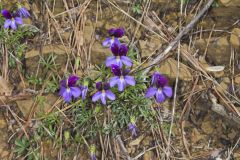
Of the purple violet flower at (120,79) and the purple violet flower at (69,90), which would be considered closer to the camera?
the purple violet flower at (120,79)

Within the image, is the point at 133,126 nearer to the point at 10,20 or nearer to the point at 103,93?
the point at 103,93

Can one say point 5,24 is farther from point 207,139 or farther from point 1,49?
point 207,139

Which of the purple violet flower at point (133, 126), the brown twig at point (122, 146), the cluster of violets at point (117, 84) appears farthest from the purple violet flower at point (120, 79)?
the brown twig at point (122, 146)

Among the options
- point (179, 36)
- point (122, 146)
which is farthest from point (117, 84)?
point (179, 36)

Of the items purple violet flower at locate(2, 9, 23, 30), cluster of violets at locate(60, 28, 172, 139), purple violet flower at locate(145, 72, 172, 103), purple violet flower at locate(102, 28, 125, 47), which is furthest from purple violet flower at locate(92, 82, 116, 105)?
purple violet flower at locate(2, 9, 23, 30)

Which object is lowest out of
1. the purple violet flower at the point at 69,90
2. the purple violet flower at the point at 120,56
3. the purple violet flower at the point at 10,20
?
the purple violet flower at the point at 69,90

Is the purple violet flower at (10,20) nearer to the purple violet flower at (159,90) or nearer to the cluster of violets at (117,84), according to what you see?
the cluster of violets at (117,84)

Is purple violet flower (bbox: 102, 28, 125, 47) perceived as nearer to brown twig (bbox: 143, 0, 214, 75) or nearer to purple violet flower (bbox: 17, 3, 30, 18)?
brown twig (bbox: 143, 0, 214, 75)
